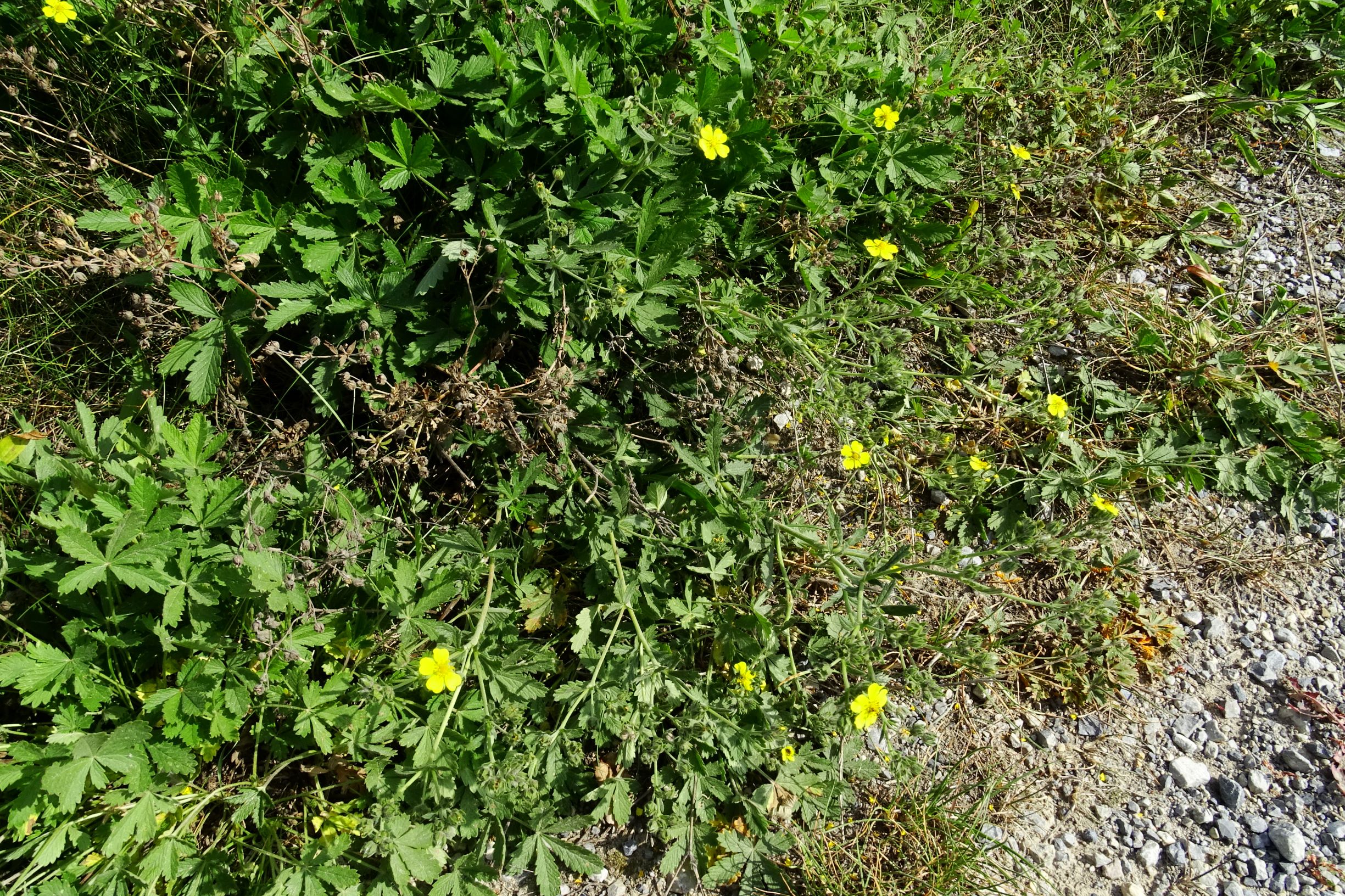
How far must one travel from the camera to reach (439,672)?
2295 millimetres

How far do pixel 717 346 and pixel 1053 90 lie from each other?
2.23 m

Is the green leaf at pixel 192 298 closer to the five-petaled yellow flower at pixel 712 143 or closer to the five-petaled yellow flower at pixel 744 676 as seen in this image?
the five-petaled yellow flower at pixel 712 143

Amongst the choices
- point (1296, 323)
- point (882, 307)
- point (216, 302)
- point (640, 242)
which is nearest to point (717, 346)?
point (640, 242)

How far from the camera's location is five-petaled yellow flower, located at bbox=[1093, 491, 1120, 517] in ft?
9.29

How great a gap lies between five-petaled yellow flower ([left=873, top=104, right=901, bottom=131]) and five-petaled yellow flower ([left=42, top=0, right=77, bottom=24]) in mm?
2654

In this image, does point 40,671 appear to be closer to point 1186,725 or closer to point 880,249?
→ point 880,249

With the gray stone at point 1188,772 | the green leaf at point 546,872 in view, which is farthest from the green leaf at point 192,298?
the gray stone at point 1188,772

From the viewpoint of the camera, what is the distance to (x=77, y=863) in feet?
7.59

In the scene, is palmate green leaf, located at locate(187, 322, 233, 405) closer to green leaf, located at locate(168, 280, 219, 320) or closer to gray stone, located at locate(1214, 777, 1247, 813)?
green leaf, located at locate(168, 280, 219, 320)

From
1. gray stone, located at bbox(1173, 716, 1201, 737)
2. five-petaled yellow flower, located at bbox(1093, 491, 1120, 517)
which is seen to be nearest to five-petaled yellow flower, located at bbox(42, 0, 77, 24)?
five-petaled yellow flower, located at bbox(1093, 491, 1120, 517)

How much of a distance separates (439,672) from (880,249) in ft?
6.64

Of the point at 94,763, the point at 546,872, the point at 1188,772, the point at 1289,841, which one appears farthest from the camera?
the point at 1188,772

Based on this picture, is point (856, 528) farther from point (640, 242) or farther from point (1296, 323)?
point (1296, 323)

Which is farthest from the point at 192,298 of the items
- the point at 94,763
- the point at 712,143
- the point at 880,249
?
the point at 880,249
